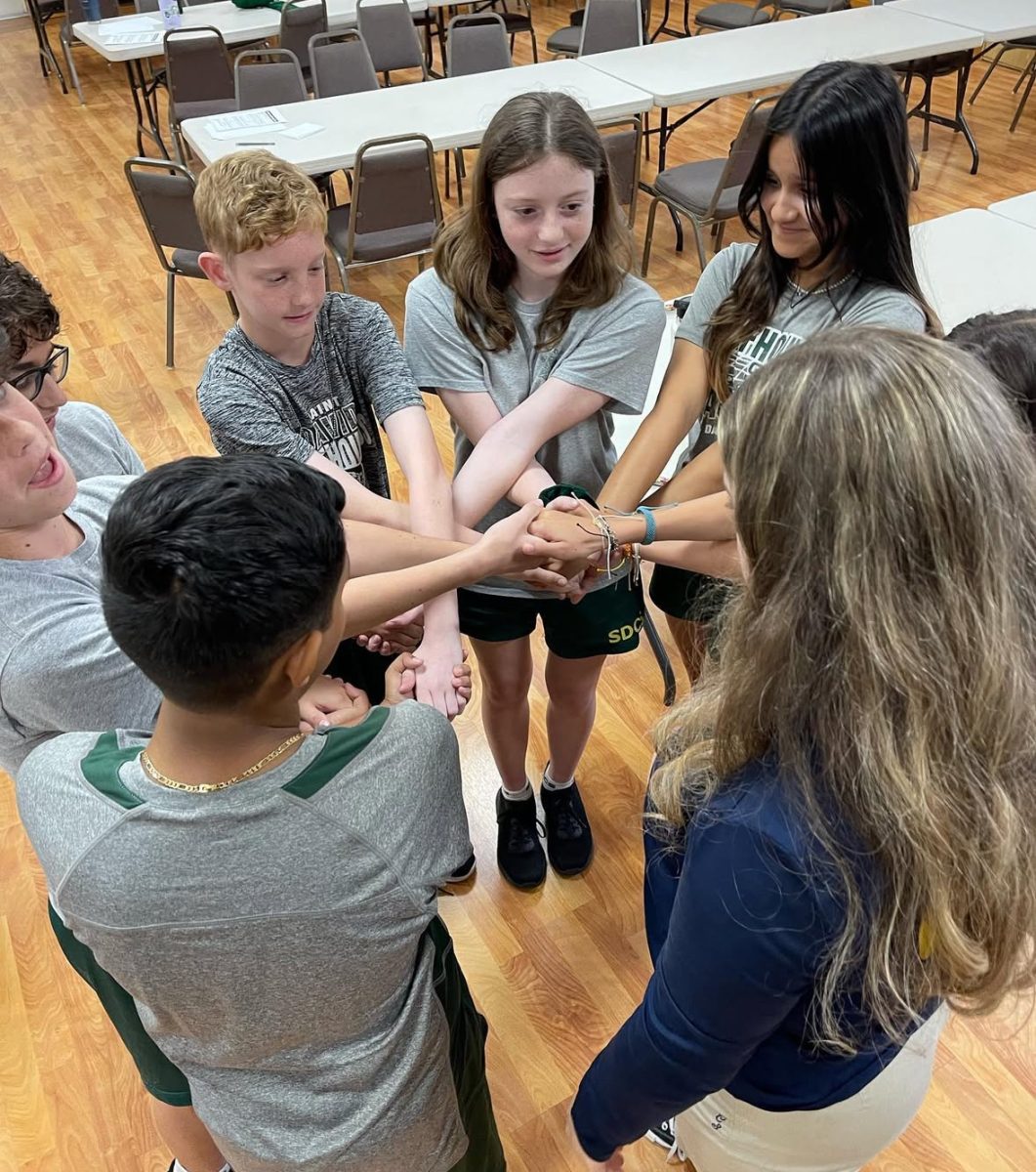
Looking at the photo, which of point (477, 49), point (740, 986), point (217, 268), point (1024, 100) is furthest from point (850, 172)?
point (1024, 100)

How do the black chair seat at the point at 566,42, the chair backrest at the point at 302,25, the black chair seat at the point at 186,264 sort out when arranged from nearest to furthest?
the black chair seat at the point at 186,264 → the chair backrest at the point at 302,25 → the black chair seat at the point at 566,42

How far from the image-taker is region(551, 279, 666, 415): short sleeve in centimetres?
155

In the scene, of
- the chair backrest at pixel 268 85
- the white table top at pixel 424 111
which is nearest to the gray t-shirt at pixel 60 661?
the white table top at pixel 424 111

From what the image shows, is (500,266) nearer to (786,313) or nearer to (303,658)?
(786,313)

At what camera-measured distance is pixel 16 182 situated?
6125 millimetres

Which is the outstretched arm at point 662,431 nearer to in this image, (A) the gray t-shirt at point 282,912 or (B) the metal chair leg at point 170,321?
(A) the gray t-shirt at point 282,912

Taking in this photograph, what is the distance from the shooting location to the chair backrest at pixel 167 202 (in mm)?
3611

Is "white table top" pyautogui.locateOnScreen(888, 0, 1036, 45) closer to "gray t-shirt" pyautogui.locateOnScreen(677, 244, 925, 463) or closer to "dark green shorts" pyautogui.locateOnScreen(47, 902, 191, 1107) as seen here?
"gray t-shirt" pyautogui.locateOnScreen(677, 244, 925, 463)

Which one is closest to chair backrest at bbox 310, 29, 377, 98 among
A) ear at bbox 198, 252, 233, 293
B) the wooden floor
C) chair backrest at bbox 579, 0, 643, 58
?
chair backrest at bbox 579, 0, 643, 58

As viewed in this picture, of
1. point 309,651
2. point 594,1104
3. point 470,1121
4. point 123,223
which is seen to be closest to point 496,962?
point 470,1121

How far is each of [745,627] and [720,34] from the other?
5610 millimetres

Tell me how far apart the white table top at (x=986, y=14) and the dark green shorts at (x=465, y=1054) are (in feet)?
19.0

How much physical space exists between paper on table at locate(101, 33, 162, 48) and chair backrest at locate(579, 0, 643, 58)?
2824 millimetres

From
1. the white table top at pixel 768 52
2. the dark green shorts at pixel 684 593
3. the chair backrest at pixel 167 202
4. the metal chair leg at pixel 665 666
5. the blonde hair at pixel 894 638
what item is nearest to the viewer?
the blonde hair at pixel 894 638
